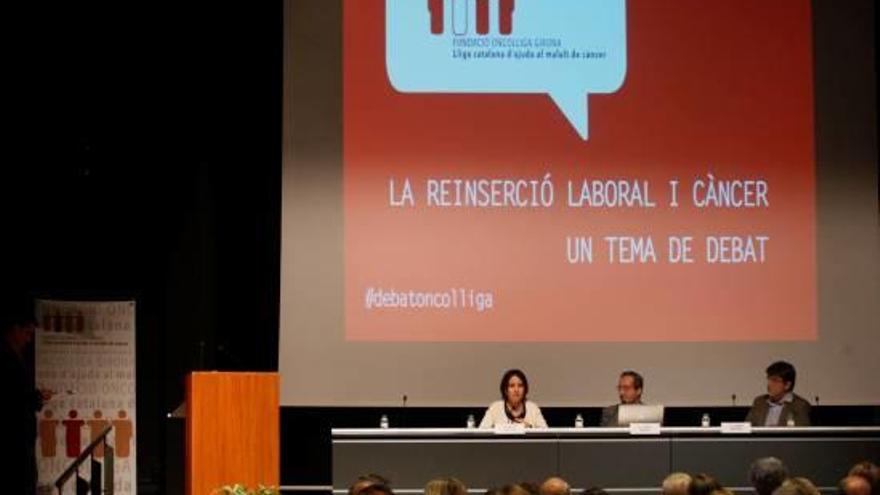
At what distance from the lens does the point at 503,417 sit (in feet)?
28.1

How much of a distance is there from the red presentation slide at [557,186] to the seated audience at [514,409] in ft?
1.58

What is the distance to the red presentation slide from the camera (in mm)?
9023

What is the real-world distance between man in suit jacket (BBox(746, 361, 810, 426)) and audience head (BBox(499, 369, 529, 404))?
1269mm

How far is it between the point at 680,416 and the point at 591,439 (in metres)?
2.03

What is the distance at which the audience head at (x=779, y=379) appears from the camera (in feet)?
27.5

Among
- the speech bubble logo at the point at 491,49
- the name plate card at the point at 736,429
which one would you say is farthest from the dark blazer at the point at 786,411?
the speech bubble logo at the point at 491,49

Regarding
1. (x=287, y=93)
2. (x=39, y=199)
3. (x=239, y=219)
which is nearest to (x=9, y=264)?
(x=39, y=199)

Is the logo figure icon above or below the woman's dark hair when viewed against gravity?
above

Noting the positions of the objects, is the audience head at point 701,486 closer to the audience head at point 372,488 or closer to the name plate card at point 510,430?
the audience head at point 372,488

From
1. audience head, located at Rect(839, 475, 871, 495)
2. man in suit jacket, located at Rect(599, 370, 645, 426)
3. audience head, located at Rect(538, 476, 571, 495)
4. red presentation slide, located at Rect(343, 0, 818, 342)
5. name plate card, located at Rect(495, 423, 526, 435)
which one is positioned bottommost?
audience head, located at Rect(538, 476, 571, 495)

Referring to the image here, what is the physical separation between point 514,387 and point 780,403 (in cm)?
146

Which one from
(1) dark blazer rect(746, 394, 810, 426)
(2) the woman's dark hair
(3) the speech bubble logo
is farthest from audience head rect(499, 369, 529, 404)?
(3) the speech bubble logo

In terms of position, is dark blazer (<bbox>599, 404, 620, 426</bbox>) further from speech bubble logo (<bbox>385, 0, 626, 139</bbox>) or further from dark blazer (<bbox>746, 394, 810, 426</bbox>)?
speech bubble logo (<bbox>385, 0, 626, 139</bbox>)

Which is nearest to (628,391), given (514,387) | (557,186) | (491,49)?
(514,387)
